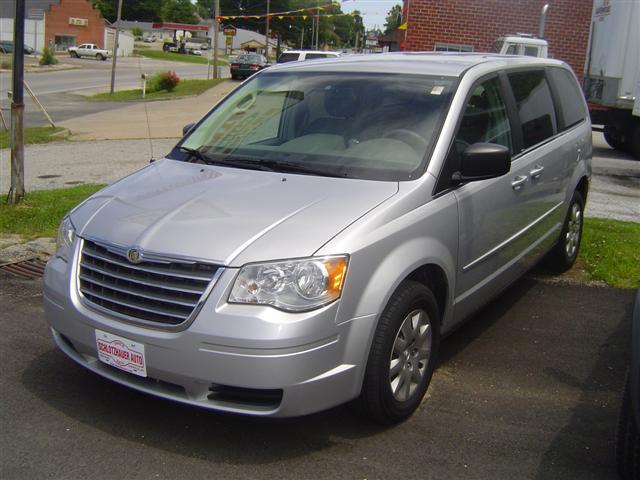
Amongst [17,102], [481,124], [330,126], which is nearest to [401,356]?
[330,126]

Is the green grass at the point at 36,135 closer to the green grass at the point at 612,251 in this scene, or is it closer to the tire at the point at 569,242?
the green grass at the point at 612,251

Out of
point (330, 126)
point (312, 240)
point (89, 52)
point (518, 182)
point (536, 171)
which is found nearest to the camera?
point (312, 240)

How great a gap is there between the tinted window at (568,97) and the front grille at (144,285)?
3.76 meters

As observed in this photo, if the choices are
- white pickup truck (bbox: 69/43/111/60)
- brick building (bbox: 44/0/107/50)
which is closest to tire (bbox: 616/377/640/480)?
white pickup truck (bbox: 69/43/111/60)

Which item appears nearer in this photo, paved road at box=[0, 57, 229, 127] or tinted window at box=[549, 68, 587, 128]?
tinted window at box=[549, 68, 587, 128]

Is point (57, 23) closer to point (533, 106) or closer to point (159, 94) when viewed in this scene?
point (159, 94)

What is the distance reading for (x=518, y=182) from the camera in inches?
191

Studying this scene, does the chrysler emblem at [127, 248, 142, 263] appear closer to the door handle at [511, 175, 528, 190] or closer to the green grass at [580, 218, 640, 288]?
the door handle at [511, 175, 528, 190]

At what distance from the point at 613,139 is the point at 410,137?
11736mm

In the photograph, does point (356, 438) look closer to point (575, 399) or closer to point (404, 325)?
point (404, 325)

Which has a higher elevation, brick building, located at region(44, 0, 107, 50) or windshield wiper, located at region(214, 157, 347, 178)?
brick building, located at region(44, 0, 107, 50)

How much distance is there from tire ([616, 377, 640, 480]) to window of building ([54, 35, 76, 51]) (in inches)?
3500

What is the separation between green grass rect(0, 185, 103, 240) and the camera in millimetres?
7352

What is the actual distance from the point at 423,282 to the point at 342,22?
13165 centimetres
